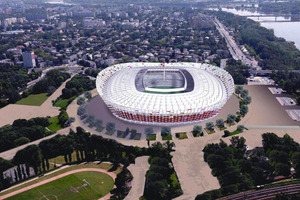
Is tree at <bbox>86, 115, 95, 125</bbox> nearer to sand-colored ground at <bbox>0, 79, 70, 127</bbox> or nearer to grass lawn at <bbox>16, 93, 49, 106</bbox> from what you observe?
sand-colored ground at <bbox>0, 79, 70, 127</bbox>

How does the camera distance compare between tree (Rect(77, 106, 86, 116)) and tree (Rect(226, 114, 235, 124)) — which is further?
tree (Rect(77, 106, 86, 116))

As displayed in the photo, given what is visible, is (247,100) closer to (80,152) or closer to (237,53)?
(80,152)

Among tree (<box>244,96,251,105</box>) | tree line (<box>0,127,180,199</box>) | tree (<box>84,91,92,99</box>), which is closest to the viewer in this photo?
tree line (<box>0,127,180,199</box>)

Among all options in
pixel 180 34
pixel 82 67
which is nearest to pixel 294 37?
pixel 180 34

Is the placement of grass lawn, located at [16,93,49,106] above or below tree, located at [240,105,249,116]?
below

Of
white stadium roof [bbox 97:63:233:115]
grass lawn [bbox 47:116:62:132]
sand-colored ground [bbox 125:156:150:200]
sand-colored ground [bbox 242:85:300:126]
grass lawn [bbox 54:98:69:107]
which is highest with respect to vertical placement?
white stadium roof [bbox 97:63:233:115]

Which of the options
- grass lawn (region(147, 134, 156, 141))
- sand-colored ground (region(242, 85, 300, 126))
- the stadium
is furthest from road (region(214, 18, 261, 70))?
grass lawn (region(147, 134, 156, 141))

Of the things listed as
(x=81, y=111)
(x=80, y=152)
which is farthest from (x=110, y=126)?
(x=81, y=111)

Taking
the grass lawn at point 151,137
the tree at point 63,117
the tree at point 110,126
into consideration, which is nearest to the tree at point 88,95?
the tree at point 63,117
